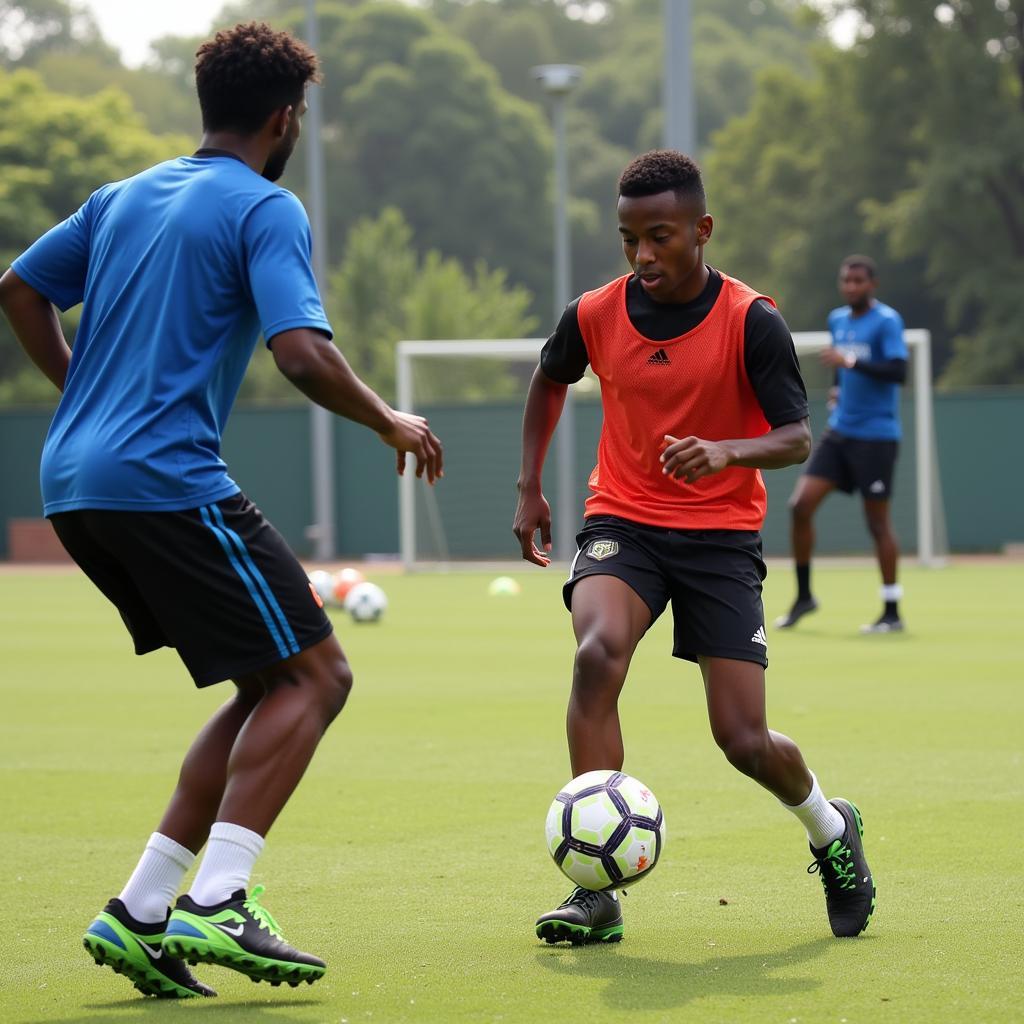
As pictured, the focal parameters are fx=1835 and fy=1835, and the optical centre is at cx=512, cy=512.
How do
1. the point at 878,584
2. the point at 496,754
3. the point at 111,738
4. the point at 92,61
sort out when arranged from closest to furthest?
the point at 496,754 → the point at 111,738 → the point at 878,584 → the point at 92,61

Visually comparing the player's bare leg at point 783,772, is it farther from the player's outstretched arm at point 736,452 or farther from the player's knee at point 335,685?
the player's knee at point 335,685

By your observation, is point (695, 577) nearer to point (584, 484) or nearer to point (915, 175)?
point (584, 484)

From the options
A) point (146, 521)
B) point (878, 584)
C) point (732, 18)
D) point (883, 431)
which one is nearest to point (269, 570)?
point (146, 521)

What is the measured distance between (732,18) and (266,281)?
88.3 meters

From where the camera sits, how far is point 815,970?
459cm

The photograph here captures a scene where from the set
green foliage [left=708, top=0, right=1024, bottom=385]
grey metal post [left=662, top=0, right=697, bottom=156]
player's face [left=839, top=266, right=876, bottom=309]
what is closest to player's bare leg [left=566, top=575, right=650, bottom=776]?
player's face [left=839, top=266, right=876, bottom=309]

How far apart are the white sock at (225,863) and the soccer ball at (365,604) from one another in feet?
36.3

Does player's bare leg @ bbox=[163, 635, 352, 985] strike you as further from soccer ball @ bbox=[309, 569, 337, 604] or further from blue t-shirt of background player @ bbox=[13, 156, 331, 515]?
soccer ball @ bbox=[309, 569, 337, 604]

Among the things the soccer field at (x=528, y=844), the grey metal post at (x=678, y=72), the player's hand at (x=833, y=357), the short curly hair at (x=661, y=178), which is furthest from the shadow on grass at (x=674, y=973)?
the grey metal post at (x=678, y=72)

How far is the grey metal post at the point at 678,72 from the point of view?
20.8 m

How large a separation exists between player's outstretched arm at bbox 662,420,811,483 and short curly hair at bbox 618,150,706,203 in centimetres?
70

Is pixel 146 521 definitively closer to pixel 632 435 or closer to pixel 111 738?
pixel 632 435

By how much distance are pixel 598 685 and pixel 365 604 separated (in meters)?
10.5

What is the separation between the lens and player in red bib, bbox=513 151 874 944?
5020 mm
